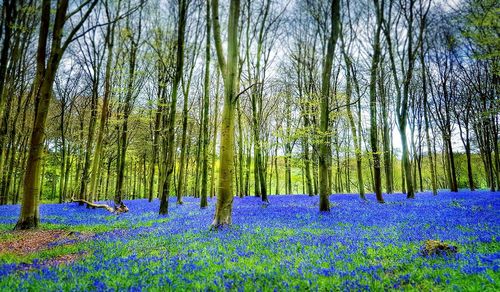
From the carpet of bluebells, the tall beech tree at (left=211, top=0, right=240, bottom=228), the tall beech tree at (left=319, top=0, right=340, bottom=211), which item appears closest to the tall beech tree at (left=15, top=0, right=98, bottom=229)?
the carpet of bluebells

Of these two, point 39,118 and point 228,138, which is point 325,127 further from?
point 39,118

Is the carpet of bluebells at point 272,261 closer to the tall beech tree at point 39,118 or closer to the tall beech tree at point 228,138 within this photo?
the tall beech tree at point 228,138

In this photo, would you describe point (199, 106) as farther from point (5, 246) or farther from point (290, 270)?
point (290, 270)

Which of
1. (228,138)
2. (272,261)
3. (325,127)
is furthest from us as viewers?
(325,127)

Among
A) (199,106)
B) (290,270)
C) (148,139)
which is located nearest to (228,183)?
(290,270)

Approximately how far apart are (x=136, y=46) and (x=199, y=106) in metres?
11.4

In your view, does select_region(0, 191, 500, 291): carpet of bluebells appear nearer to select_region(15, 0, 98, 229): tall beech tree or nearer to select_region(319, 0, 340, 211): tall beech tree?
select_region(15, 0, 98, 229): tall beech tree

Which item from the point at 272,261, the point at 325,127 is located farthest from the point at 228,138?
the point at 325,127

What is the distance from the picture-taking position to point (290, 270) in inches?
187

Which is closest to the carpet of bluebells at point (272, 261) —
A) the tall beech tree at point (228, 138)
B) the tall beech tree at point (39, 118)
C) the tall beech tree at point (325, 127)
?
the tall beech tree at point (228, 138)

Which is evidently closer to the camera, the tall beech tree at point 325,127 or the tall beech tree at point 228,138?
the tall beech tree at point 228,138

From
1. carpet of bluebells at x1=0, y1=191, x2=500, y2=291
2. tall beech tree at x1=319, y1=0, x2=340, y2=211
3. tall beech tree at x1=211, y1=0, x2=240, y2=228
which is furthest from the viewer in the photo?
tall beech tree at x1=319, y1=0, x2=340, y2=211

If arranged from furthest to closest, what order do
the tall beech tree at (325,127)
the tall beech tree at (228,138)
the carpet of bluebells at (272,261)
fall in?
the tall beech tree at (325,127)
the tall beech tree at (228,138)
the carpet of bluebells at (272,261)

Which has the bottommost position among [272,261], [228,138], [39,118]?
[272,261]
